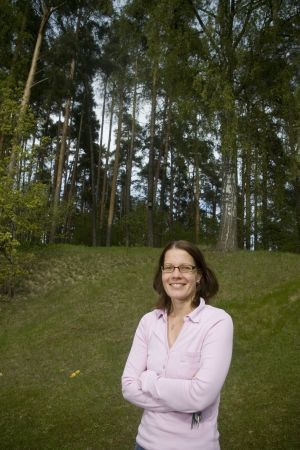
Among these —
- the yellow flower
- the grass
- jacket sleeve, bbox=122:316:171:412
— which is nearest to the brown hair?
jacket sleeve, bbox=122:316:171:412

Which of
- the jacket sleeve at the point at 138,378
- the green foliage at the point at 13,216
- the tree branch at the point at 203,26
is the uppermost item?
the tree branch at the point at 203,26

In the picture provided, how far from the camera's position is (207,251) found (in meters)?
16.2

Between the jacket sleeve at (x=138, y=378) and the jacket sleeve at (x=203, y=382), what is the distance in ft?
0.16

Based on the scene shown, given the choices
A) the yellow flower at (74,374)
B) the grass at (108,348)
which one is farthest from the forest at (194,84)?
the yellow flower at (74,374)

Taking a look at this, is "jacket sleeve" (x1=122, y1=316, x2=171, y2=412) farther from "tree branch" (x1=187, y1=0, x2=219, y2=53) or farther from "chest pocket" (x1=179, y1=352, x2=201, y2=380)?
"tree branch" (x1=187, y1=0, x2=219, y2=53)

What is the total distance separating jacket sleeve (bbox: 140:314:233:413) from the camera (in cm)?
214

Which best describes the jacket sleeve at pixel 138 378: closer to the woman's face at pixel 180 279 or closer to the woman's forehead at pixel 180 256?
the woman's face at pixel 180 279

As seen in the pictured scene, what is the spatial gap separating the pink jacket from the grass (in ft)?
13.6

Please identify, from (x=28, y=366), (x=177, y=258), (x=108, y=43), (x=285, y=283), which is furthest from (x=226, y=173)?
(x=108, y=43)

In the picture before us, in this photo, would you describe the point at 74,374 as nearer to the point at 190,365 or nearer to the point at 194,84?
the point at 190,365

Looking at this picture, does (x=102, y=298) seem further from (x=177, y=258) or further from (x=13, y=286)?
(x=177, y=258)

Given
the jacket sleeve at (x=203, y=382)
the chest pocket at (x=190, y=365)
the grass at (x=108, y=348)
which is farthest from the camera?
the grass at (x=108, y=348)

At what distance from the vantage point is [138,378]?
244cm

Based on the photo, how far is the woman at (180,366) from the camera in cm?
217
